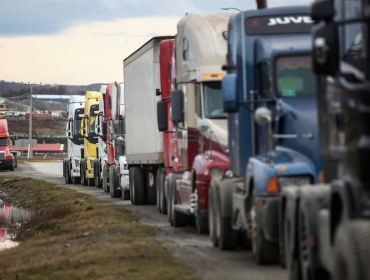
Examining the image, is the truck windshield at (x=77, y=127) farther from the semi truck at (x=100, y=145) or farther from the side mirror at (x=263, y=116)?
the side mirror at (x=263, y=116)

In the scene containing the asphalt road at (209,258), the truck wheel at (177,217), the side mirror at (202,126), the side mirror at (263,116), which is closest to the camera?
the asphalt road at (209,258)

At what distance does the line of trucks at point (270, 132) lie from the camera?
26.9ft

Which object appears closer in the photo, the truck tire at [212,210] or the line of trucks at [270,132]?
the line of trucks at [270,132]

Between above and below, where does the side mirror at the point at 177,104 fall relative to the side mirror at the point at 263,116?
above

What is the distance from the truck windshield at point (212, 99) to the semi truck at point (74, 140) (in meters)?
30.8

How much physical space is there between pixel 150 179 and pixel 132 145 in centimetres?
181

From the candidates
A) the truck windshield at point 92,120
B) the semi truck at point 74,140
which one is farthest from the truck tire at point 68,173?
the truck windshield at point 92,120

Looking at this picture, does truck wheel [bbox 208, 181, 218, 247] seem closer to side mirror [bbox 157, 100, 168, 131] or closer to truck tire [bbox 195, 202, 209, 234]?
truck tire [bbox 195, 202, 209, 234]

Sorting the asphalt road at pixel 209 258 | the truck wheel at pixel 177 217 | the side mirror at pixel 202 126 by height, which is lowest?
the asphalt road at pixel 209 258

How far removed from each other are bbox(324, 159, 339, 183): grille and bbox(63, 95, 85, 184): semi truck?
37.5 metres

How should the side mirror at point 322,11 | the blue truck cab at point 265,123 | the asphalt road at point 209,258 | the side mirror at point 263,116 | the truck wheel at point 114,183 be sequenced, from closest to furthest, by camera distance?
the side mirror at point 322,11 < the asphalt road at point 209,258 < the blue truck cab at point 265,123 < the side mirror at point 263,116 < the truck wheel at point 114,183

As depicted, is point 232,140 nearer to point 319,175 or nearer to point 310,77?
point 310,77

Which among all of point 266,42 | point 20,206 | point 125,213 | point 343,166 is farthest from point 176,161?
point 20,206

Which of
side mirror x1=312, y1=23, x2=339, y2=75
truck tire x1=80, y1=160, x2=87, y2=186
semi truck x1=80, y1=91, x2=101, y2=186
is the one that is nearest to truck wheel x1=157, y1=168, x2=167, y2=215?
side mirror x1=312, y1=23, x2=339, y2=75
